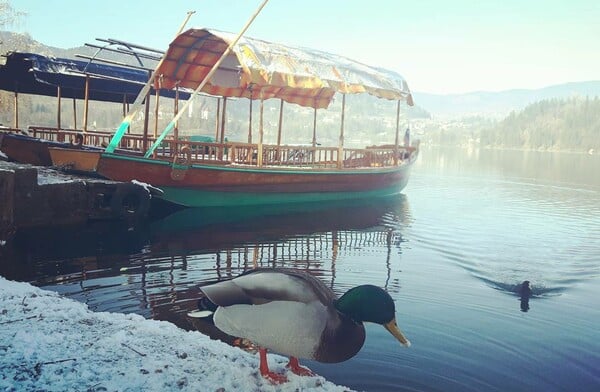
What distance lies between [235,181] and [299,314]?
532 inches

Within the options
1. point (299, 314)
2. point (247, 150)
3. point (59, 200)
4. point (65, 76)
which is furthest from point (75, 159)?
point (299, 314)

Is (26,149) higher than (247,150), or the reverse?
(247,150)

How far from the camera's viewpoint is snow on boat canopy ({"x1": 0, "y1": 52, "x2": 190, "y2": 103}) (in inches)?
768

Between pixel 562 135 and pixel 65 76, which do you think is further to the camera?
pixel 562 135

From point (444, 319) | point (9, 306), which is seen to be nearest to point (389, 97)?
point (444, 319)

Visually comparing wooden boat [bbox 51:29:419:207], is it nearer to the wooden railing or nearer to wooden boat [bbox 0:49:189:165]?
the wooden railing

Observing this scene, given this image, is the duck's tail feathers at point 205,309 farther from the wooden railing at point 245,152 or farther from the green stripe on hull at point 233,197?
the green stripe on hull at point 233,197

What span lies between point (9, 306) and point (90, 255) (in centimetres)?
482

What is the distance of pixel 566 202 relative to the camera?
2666cm

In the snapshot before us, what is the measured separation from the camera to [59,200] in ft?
42.3

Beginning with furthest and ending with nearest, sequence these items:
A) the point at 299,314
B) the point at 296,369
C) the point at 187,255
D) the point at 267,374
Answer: the point at 187,255 → the point at 296,369 → the point at 267,374 → the point at 299,314

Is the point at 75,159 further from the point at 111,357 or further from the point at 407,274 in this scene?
the point at 111,357

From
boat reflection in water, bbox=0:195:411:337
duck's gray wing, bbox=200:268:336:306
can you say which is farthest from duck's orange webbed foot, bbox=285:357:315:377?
boat reflection in water, bbox=0:195:411:337

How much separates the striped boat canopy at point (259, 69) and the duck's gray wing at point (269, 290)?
12712 mm
